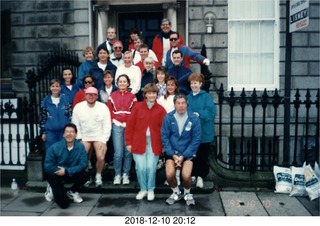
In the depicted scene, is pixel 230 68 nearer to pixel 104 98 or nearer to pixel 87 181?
pixel 104 98

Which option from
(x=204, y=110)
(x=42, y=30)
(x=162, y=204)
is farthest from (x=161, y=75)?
(x=42, y=30)

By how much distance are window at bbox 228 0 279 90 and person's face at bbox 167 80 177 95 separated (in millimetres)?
4657

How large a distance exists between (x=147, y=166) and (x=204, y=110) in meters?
1.29

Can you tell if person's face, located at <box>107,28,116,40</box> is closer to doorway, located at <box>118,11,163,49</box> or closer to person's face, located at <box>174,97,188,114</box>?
person's face, located at <box>174,97,188,114</box>

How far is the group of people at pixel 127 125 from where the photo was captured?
560 cm

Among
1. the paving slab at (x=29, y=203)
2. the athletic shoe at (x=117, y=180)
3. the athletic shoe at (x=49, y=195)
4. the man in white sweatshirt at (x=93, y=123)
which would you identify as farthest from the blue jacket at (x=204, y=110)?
the paving slab at (x=29, y=203)

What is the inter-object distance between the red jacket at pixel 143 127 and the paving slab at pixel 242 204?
1.33 metres

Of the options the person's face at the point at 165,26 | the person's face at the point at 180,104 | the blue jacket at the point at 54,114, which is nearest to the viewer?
the person's face at the point at 180,104

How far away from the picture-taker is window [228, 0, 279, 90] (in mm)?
10102

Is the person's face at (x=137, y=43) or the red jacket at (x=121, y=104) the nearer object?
the red jacket at (x=121, y=104)

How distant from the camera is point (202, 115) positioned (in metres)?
5.91

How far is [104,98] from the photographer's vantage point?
6461mm

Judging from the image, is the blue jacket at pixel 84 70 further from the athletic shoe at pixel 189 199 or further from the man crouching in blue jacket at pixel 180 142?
the athletic shoe at pixel 189 199

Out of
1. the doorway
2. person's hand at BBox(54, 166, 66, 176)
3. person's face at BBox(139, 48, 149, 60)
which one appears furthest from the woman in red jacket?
the doorway
